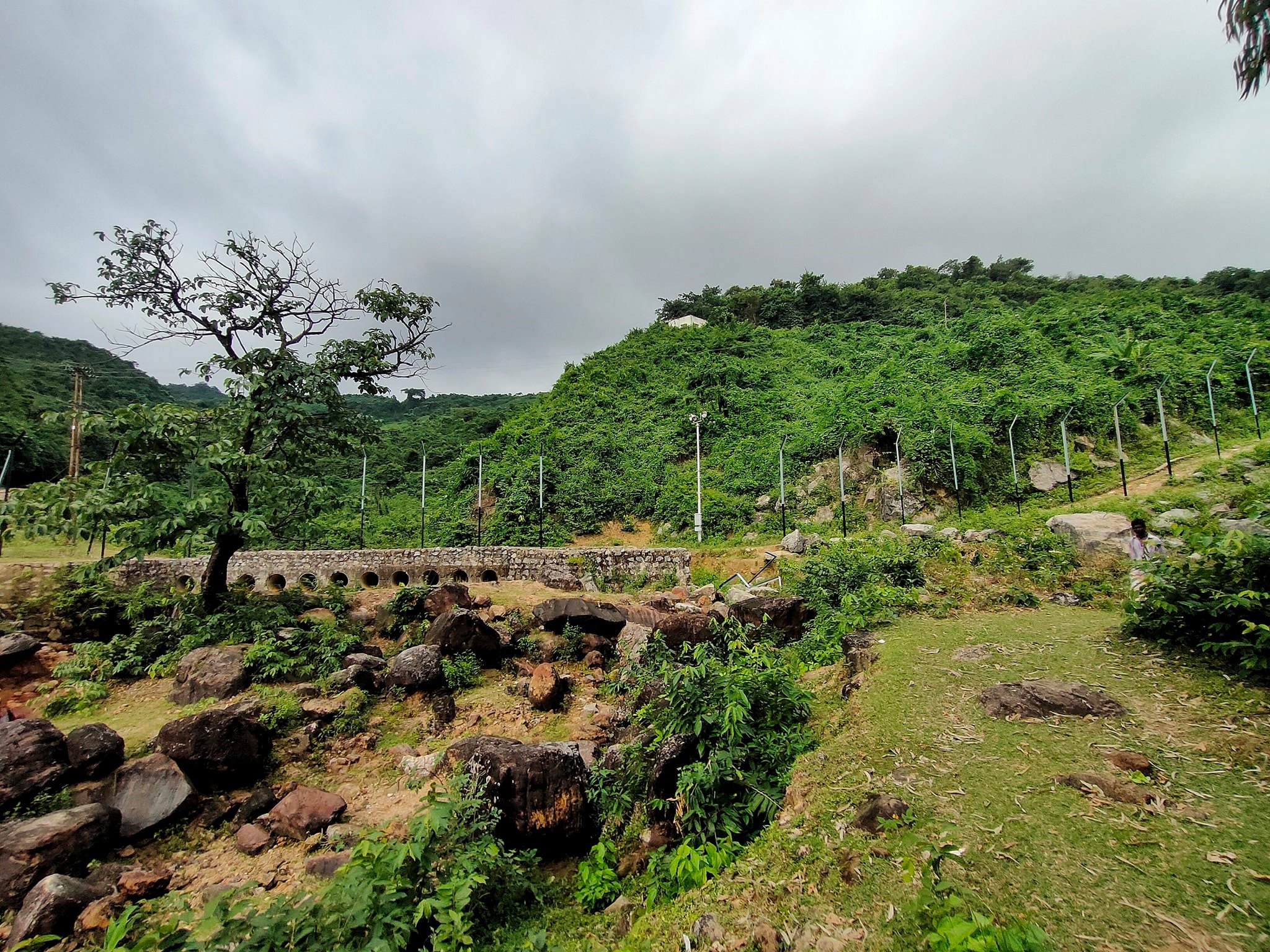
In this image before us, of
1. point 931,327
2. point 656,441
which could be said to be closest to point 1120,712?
point 656,441

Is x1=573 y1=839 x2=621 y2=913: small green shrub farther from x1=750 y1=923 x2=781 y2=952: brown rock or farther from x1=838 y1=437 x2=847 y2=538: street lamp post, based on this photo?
x1=838 y1=437 x2=847 y2=538: street lamp post

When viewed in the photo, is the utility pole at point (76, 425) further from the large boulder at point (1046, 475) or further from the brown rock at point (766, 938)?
the large boulder at point (1046, 475)

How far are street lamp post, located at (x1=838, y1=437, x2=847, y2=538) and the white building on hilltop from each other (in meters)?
23.2

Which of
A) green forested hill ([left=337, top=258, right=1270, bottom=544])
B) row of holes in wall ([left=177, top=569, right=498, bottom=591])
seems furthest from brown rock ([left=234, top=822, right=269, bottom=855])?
green forested hill ([left=337, top=258, right=1270, bottom=544])

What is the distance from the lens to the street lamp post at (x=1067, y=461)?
674 inches

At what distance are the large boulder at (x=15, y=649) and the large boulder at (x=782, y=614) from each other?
11494 millimetres

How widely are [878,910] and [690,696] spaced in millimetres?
2553

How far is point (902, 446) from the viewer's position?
71.5ft

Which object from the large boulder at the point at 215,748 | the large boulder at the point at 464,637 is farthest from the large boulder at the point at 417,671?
the large boulder at the point at 215,748

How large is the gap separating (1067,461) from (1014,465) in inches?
121

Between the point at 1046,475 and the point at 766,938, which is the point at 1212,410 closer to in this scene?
the point at 1046,475

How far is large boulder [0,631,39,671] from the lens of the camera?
8.34 metres

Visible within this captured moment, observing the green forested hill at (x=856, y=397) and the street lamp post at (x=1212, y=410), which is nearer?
the street lamp post at (x=1212, y=410)

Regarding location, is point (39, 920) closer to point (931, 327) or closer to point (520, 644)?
point (520, 644)
